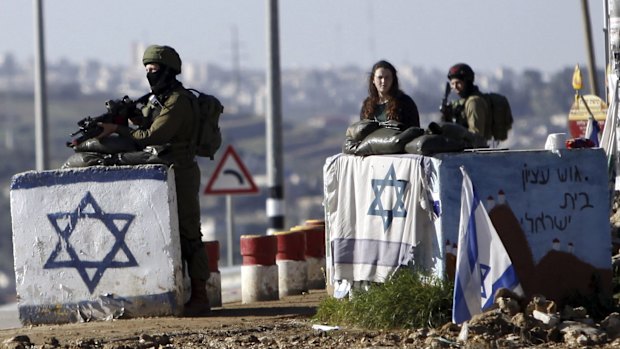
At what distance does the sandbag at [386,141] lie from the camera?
12.4 meters

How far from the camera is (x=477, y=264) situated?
11344mm

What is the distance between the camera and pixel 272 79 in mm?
25609

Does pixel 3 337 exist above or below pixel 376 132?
below

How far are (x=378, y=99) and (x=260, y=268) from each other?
2.62m

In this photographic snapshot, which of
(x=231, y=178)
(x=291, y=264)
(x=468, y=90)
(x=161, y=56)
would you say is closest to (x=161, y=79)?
(x=161, y=56)

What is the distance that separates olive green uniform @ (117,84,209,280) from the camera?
13719mm

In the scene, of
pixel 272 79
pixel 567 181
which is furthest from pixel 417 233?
pixel 272 79

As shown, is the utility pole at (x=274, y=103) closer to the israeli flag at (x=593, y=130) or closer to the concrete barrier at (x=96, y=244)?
the israeli flag at (x=593, y=130)

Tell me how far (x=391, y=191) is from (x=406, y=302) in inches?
38.1

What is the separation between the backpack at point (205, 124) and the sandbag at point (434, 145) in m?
2.30

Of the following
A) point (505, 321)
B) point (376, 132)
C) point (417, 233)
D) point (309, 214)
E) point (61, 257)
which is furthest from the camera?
point (309, 214)

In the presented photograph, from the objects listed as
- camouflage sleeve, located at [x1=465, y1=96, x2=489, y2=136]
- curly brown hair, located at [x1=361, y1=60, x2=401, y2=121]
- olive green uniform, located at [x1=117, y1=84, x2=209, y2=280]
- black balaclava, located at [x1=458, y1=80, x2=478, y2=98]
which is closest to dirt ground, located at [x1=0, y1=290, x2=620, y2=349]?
olive green uniform, located at [x1=117, y1=84, x2=209, y2=280]

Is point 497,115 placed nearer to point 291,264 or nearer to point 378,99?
point 291,264

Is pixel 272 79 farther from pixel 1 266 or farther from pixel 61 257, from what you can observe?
pixel 1 266
